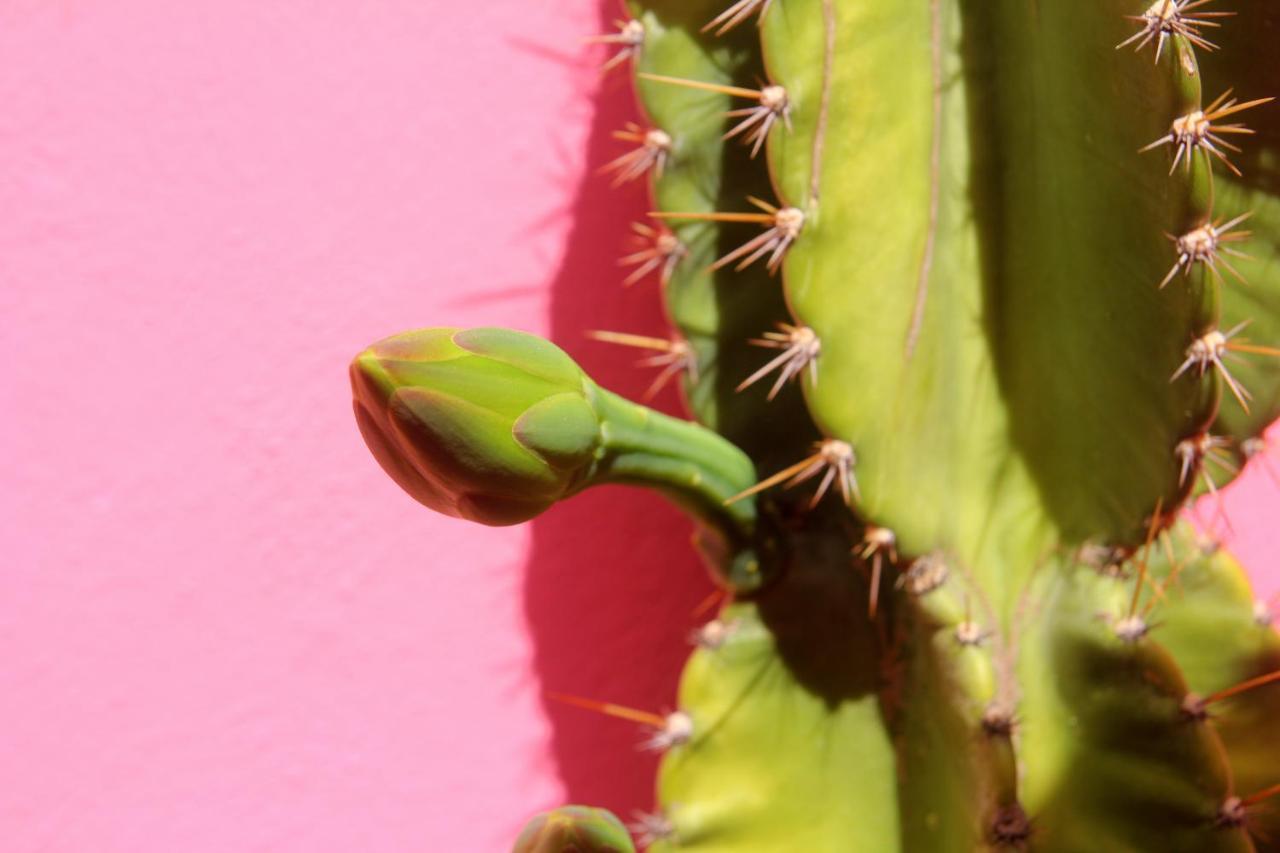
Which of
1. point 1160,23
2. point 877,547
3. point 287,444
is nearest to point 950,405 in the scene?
point 877,547

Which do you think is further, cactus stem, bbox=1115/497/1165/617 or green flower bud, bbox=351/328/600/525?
cactus stem, bbox=1115/497/1165/617

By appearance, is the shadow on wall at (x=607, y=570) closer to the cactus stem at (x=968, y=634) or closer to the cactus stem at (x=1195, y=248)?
the cactus stem at (x=968, y=634)

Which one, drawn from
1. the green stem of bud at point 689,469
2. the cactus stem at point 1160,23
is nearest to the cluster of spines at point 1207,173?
the cactus stem at point 1160,23

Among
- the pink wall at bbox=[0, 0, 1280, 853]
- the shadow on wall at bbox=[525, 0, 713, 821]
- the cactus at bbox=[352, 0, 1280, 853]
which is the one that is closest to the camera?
the cactus at bbox=[352, 0, 1280, 853]

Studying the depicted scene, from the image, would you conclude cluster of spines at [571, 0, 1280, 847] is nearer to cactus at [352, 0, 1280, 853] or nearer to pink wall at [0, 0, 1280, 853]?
cactus at [352, 0, 1280, 853]

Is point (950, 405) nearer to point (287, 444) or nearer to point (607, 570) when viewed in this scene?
point (607, 570)

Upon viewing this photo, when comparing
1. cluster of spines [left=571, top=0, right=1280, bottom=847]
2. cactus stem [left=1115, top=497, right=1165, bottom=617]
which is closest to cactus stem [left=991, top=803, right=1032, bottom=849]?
cluster of spines [left=571, top=0, right=1280, bottom=847]
